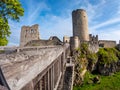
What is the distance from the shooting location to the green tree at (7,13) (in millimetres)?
16734

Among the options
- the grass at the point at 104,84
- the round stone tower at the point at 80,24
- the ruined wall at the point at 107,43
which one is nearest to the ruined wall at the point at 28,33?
the round stone tower at the point at 80,24

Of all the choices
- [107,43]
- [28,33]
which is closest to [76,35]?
[107,43]

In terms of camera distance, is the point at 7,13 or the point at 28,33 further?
the point at 28,33

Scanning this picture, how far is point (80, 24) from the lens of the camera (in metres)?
38.5

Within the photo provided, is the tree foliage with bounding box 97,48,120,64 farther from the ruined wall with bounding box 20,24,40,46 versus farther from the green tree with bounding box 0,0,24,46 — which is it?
the green tree with bounding box 0,0,24,46

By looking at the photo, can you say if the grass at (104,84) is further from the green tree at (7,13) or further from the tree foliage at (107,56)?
the green tree at (7,13)

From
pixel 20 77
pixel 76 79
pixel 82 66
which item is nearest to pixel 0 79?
pixel 20 77

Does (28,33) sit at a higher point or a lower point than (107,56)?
higher

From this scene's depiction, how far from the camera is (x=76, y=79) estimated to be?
1061 inches

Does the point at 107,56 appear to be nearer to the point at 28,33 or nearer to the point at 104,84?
the point at 104,84

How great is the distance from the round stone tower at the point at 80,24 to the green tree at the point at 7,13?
70.5 ft

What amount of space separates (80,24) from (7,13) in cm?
2286

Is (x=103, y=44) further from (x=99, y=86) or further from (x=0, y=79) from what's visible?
(x=0, y=79)

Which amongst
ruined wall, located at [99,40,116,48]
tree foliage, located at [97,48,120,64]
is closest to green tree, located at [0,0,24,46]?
tree foliage, located at [97,48,120,64]
